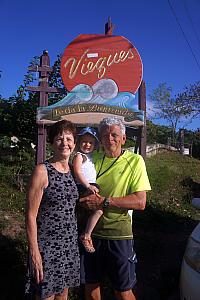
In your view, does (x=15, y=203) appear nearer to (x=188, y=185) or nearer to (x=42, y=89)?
(x=42, y=89)

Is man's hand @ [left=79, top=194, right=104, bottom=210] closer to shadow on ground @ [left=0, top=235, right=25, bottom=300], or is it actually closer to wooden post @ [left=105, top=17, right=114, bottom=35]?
shadow on ground @ [left=0, top=235, right=25, bottom=300]

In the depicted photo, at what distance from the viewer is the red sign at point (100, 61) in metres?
3.94

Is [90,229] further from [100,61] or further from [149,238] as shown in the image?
[149,238]

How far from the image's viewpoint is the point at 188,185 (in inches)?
435

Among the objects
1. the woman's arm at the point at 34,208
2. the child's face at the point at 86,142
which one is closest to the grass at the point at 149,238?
the woman's arm at the point at 34,208

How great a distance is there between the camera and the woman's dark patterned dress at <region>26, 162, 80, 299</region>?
231 cm

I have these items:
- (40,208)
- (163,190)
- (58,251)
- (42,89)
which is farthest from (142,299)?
(163,190)

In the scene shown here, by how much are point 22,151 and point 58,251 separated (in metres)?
5.61

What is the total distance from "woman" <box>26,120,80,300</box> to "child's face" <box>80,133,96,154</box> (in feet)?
1.00

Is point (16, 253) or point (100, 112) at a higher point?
point (100, 112)

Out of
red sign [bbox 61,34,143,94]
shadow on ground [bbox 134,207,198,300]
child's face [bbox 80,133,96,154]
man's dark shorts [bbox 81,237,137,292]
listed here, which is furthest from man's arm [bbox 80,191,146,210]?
red sign [bbox 61,34,143,94]

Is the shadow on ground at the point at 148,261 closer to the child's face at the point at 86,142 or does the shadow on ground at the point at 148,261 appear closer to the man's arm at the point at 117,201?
the man's arm at the point at 117,201

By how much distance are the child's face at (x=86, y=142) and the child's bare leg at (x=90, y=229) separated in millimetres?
502

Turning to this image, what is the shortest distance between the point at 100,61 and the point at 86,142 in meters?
1.53
